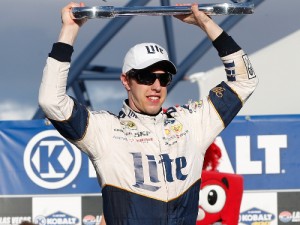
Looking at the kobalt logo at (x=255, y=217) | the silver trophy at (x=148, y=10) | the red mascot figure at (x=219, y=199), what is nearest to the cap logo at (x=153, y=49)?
the silver trophy at (x=148, y=10)

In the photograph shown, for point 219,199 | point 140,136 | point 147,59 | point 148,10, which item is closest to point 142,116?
point 140,136

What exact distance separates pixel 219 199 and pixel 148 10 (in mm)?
3210

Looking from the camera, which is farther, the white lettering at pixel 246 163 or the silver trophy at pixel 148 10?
the white lettering at pixel 246 163

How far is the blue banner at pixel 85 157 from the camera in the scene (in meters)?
8.09

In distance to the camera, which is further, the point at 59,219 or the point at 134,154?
the point at 59,219

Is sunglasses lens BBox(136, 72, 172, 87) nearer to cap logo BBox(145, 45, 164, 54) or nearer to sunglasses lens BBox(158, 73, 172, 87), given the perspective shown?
sunglasses lens BBox(158, 73, 172, 87)

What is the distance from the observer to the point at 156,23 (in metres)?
13.2

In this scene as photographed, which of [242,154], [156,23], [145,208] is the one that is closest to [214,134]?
[145,208]

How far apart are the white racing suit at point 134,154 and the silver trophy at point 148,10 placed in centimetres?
22

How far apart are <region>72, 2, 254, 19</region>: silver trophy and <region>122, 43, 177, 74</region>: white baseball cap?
22 cm

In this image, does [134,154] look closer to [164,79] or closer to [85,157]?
[164,79]

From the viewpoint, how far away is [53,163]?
323 inches

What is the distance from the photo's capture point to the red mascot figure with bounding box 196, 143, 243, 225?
22.3 ft

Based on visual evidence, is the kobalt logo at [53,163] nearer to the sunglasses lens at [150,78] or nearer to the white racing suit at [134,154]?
the white racing suit at [134,154]
